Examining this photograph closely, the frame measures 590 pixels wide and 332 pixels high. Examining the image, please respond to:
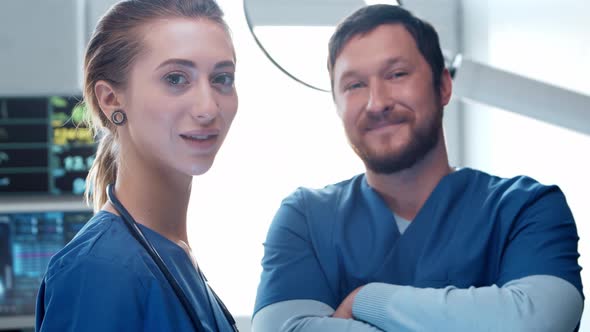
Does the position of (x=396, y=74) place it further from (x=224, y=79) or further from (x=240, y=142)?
(x=240, y=142)

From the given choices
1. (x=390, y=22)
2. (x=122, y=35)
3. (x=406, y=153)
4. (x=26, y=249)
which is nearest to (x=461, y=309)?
(x=406, y=153)

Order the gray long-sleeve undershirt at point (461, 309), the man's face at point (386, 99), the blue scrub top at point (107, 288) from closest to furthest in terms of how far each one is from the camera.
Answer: the blue scrub top at point (107, 288)
the gray long-sleeve undershirt at point (461, 309)
the man's face at point (386, 99)

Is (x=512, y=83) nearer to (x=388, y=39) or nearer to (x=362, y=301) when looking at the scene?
(x=388, y=39)

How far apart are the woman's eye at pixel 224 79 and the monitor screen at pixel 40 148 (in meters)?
1.31

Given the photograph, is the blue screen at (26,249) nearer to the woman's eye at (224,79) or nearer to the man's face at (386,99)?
the man's face at (386,99)

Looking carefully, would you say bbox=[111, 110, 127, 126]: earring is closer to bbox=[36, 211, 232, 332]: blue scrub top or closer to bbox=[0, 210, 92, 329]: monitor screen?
bbox=[36, 211, 232, 332]: blue scrub top

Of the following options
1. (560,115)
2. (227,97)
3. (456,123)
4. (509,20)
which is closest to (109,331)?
(227,97)

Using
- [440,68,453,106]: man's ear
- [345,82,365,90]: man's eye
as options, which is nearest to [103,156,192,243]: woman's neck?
[345,82,365,90]: man's eye

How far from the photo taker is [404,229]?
1393 millimetres

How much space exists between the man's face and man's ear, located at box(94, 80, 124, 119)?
458mm

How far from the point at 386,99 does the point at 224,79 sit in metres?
0.38

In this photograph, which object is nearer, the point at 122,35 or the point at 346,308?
the point at 122,35

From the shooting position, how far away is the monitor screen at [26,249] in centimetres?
221

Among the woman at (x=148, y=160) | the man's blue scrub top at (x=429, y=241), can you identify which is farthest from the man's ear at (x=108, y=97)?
the man's blue scrub top at (x=429, y=241)
